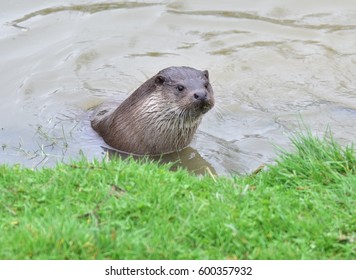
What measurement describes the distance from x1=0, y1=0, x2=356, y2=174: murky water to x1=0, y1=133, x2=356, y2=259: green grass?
201 centimetres

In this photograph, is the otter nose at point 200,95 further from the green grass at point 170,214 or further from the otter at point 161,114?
the green grass at point 170,214

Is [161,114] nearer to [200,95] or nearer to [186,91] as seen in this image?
[186,91]

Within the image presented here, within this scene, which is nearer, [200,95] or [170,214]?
[170,214]

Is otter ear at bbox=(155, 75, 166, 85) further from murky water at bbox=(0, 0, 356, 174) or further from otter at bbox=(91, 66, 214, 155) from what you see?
murky water at bbox=(0, 0, 356, 174)

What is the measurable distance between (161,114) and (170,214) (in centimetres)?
312

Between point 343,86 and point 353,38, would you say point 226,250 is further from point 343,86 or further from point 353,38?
point 353,38

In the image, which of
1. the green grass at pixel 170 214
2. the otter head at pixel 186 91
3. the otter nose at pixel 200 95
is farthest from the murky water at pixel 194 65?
the green grass at pixel 170 214

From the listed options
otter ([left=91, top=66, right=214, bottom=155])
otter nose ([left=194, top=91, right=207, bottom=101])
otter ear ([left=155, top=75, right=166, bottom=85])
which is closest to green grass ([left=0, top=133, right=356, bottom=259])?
otter nose ([left=194, top=91, right=207, bottom=101])

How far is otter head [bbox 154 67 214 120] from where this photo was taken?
7.80 meters

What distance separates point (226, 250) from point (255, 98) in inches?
195

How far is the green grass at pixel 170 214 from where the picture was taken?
4645 millimetres

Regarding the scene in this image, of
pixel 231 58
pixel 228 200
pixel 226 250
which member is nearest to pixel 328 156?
pixel 228 200

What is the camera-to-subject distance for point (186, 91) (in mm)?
7902

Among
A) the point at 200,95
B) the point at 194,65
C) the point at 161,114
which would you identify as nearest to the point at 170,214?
the point at 200,95
